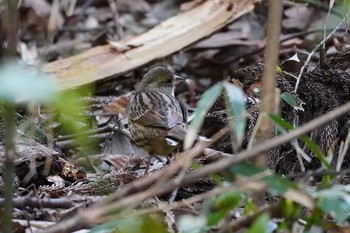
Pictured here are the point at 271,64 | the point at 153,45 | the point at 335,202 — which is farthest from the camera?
the point at 153,45

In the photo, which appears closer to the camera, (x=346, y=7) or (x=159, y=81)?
(x=346, y=7)

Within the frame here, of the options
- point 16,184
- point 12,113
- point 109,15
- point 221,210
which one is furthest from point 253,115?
point 109,15

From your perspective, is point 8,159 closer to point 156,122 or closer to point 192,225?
point 192,225

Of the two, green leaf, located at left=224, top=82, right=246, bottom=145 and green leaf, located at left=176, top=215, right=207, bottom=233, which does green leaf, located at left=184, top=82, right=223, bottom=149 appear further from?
green leaf, located at left=176, top=215, right=207, bottom=233

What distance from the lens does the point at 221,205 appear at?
96.8 inches

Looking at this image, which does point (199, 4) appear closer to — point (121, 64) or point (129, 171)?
point (121, 64)

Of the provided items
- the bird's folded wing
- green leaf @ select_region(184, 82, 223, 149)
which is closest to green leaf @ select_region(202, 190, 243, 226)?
green leaf @ select_region(184, 82, 223, 149)

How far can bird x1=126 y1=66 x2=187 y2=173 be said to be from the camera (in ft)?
14.3

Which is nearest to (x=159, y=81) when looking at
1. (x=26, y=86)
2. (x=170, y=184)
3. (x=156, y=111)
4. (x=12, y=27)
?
(x=156, y=111)

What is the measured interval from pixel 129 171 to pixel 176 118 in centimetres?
67

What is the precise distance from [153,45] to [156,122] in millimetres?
1594

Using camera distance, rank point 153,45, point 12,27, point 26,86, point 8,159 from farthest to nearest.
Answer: point 153,45 < point 8,159 < point 12,27 < point 26,86

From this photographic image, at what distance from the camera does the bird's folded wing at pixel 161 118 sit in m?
4.41

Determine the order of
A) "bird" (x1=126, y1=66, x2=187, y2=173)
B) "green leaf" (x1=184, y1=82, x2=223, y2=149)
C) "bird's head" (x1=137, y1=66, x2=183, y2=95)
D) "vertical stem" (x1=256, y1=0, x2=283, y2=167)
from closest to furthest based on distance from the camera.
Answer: "green leaf" (x1=184, y1=82, x2=223, y2=149), "vertical stem" (x1=256, y1=0, x2=283, y2=167), "bird" (x1=126, y1=66, x2=187, y2=173), "bird's head" (x1=137, y1=66, x2=183, y2=95)
